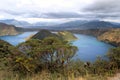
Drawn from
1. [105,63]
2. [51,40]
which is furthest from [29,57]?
[105,63]

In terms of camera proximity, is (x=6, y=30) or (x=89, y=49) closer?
(x=89, y=49)

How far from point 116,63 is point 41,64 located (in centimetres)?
501

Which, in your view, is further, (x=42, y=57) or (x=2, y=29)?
A: (x=2, y=29)

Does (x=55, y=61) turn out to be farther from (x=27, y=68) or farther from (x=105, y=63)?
(x=105, y=63)

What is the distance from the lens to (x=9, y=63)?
10992mm

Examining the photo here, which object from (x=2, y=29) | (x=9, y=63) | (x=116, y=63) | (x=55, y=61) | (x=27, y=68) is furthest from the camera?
(x=2, y=29)

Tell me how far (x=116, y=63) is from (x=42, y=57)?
4946 mm

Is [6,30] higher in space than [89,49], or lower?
higher

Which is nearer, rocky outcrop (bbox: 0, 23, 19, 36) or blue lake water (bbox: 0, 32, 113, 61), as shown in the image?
blue lake water (bbox: 0, 32, 113, 61)

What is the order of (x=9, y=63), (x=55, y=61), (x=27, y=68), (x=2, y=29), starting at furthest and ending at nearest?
(x=2, y=29) → (x=55, y=61) → (x=9, y=63) → (x=27, y=68)

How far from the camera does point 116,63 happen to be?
41.9 feet

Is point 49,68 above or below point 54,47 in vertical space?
below

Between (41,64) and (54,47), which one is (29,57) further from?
(54,47)

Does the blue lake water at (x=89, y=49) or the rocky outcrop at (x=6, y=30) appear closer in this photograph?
the blue lake water at (x=89, y=49)
